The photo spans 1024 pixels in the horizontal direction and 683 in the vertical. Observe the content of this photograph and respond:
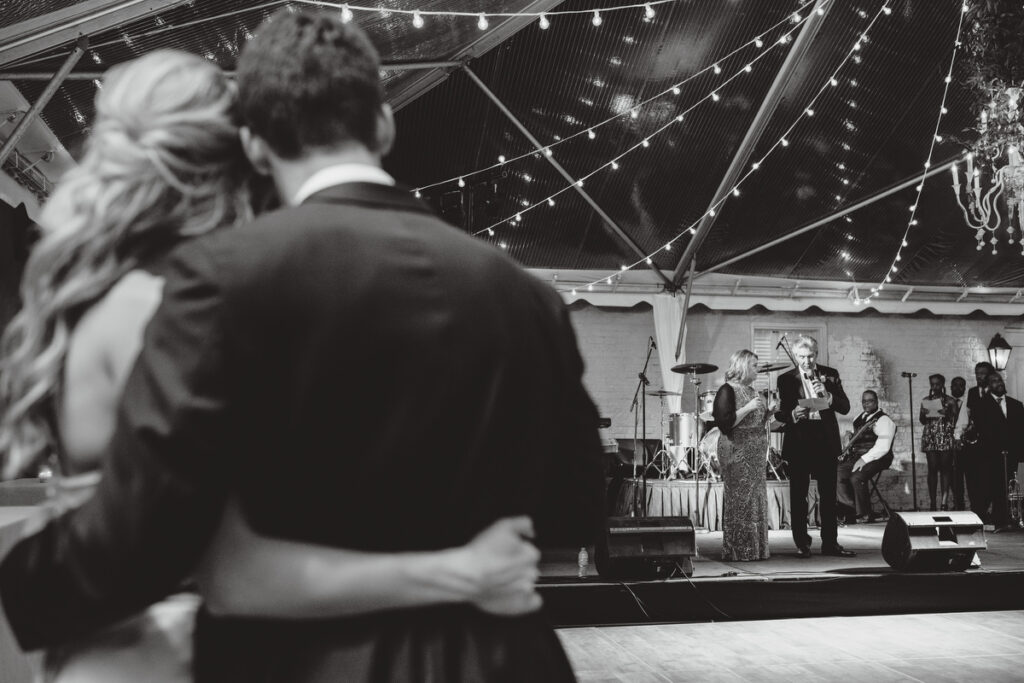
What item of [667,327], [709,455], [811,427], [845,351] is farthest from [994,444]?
[667,327]

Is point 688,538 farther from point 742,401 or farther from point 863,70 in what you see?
point 863,70

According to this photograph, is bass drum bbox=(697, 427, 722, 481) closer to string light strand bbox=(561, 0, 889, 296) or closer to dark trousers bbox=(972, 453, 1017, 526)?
string light strand bbox=(561, 0, 889, 296)

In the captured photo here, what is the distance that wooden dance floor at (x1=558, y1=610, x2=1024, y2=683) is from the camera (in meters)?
3.53

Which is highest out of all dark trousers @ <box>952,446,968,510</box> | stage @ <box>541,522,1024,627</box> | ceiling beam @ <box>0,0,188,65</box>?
ceiling beam @ <box>0,0,188,65</box>

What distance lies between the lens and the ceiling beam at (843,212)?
9562mm

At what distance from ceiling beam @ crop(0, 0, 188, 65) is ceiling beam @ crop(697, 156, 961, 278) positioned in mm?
7808

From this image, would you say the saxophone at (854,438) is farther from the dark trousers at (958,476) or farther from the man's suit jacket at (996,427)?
the man's suit jacket at (996,427)

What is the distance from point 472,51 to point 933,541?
534 centimetres

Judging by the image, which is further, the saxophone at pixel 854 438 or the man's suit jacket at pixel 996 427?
the saxophone at pixel 854 438

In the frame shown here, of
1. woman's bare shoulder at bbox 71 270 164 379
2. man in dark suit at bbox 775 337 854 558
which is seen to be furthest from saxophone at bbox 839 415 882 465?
woman's bare shoulder at bbox 71 270 164 379

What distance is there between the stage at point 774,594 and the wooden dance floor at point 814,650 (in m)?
0.11

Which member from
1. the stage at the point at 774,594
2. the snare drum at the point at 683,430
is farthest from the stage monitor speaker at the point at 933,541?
the snare drum at the point at 683,430

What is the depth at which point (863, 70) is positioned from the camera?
325 inches

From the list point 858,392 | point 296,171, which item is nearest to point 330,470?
point 296,171
